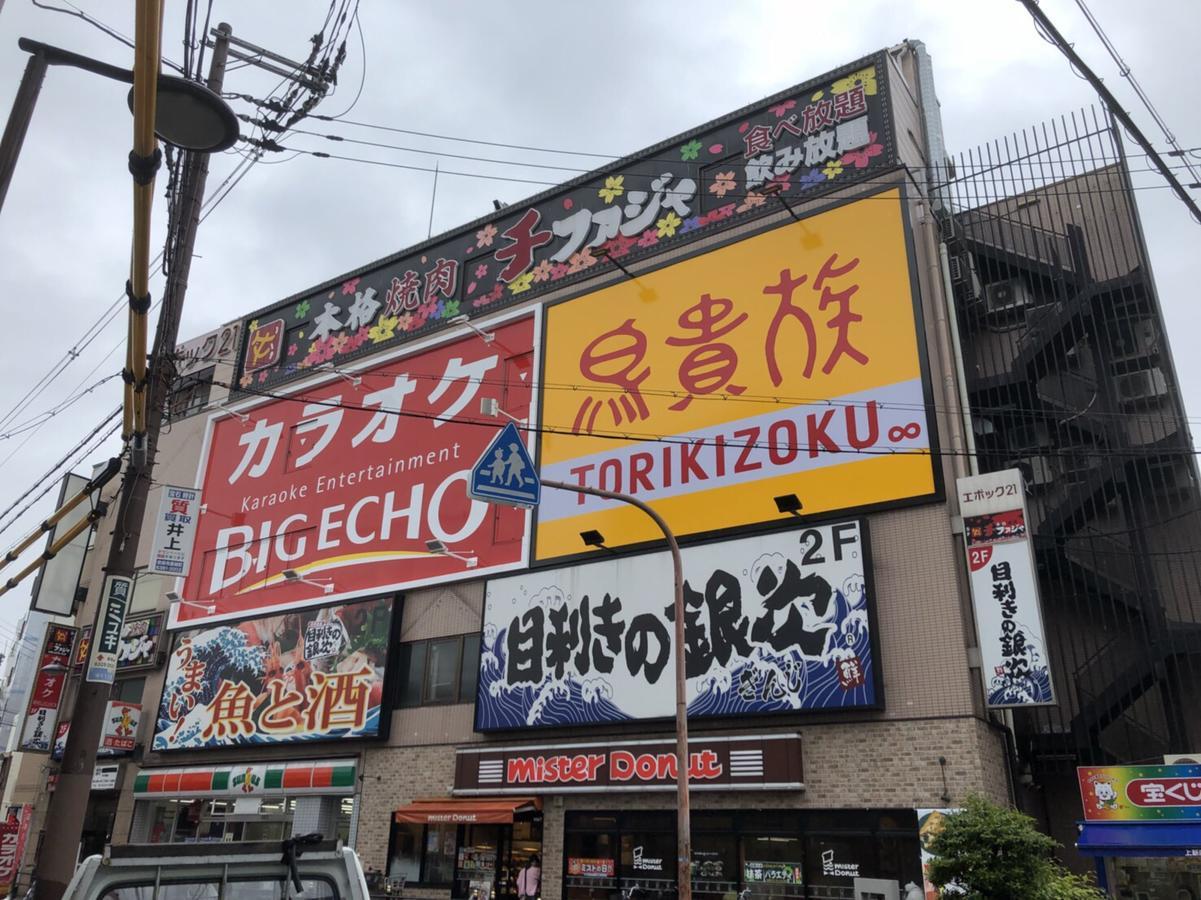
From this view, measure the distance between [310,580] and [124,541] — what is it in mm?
15798

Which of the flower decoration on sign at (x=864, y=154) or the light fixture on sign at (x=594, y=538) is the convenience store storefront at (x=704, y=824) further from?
the flower decoration on sign at (x=864, y=154)

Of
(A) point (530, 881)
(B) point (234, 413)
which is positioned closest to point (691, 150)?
(A) point (530, 881)

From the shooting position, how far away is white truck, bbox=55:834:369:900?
207 inches

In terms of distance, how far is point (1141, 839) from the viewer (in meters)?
15.0

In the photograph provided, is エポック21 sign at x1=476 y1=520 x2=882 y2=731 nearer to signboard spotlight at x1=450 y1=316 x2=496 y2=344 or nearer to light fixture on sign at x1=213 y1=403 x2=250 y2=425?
signboard spotlight at x1=450 y1=316 x2=496 y2=344

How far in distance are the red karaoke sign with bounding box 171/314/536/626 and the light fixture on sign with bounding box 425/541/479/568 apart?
0.05 metres

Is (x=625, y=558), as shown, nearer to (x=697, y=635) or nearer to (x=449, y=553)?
(x=697, y=635)

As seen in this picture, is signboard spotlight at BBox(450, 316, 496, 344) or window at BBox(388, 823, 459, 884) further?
signboard spotlight at BBox(450, 316, 496, 344)

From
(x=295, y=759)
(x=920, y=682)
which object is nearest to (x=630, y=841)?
(x=920, y=682)

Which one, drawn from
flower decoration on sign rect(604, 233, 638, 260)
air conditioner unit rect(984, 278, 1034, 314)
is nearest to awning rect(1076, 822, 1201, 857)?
air conditioner unit rect(984, 278, 1034, 314)

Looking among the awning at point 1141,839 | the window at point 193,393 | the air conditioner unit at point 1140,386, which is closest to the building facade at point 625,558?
the awning at point 1141,839

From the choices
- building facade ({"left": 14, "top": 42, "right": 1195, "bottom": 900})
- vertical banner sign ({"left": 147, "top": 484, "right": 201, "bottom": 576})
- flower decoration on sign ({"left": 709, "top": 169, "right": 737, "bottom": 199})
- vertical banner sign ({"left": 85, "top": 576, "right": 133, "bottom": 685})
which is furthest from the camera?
flower decoration on sign ({"left": 709, "top": 169, "right": 737, "bottom": 199})

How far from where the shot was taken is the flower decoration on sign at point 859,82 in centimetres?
2238

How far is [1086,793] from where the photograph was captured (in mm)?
15727
